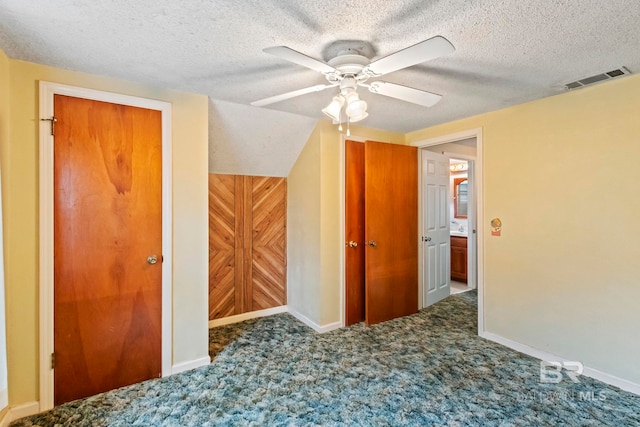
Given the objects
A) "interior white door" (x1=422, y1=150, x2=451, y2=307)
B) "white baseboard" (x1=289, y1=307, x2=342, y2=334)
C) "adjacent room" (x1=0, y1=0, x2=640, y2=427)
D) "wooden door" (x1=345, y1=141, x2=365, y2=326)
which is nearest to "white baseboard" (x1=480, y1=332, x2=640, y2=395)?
"adjacent room" (x1=0, y1=0, x2=640, y2=427)

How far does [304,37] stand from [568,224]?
2512 millimetres

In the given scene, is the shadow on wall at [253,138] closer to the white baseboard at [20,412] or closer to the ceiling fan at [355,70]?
the ceiling fan at [355,70]

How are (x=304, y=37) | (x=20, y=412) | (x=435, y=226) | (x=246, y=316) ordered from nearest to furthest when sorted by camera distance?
1. (x=304, y=37)
2. (x=20, y=412)
3. (x=246, y=316)
4. (x=435, y=226)

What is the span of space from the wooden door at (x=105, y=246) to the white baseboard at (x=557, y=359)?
3047mm

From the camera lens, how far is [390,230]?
136 inches

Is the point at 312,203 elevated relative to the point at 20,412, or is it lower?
elevated

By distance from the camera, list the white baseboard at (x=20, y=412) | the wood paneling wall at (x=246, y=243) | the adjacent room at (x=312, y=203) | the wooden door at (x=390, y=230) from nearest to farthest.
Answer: the adjacent room at (x=312, y=203) → the white baseboard at (x=20, y=412) → the wooden door at (x=390, y=230) → the wood paneling wall at (x=246, y=243)

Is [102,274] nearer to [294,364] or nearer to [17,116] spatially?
[17,116]

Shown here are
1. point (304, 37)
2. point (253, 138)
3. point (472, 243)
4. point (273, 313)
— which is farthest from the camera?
point (472, 243)

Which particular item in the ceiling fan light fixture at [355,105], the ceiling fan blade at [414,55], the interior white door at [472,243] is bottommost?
the interior white door at [472,243]

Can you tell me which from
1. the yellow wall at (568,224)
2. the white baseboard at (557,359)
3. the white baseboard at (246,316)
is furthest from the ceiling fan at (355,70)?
the white baseboard at (246,316)

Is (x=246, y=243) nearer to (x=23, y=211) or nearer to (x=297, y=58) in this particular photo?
(x=23, y=211)

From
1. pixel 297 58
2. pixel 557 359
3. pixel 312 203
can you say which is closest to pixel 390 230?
pixel 312 203

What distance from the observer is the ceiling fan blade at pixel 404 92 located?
1696mm
